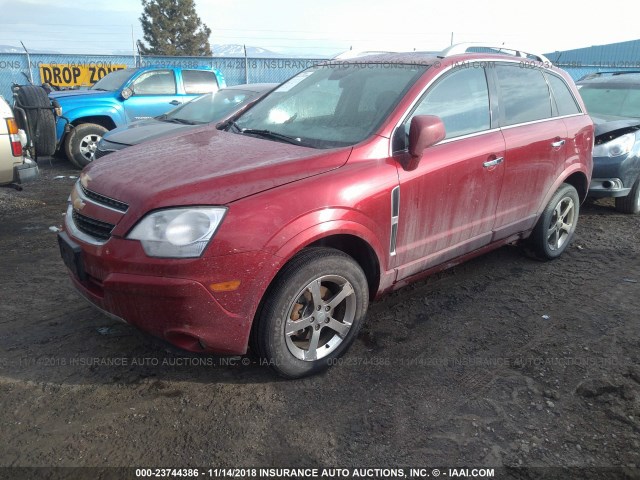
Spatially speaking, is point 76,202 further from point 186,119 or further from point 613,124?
point 613,124

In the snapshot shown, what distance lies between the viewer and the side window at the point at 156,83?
30.7 feet

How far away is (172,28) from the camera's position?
40000mm

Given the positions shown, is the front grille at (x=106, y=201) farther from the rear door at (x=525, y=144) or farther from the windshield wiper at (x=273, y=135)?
the rear door at (x=525, y=144)

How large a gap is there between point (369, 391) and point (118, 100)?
8.18 metres

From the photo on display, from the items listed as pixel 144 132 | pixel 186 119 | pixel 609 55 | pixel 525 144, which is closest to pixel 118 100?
pixel 186 119

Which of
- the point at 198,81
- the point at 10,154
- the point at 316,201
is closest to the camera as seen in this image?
the point at 316,201

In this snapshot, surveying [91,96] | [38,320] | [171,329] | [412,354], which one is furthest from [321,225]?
[91,96]

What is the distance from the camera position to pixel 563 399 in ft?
8.75

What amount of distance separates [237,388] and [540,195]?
114 inches

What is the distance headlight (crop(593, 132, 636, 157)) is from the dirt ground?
8.41ft

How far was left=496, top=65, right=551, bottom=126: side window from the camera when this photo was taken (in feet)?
12.3

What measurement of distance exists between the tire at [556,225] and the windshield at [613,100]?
10.4 feet

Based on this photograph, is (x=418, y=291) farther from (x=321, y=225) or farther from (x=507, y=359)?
(x=321, y=225)

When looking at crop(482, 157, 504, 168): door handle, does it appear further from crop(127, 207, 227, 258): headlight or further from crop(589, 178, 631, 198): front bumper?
crop(589, 178, 631, 198): front bumper
